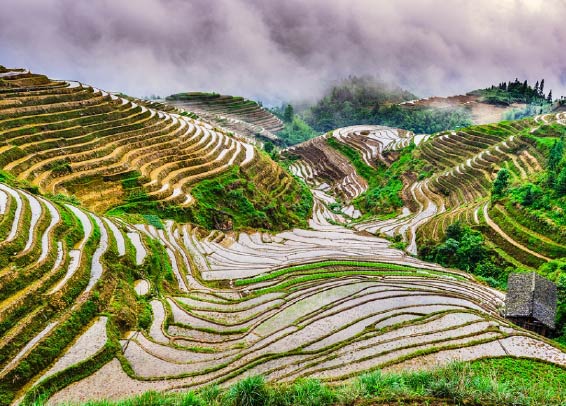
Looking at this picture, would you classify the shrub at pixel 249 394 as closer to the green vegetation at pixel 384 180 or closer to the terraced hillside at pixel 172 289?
the terraced hillside at pixel 172 289

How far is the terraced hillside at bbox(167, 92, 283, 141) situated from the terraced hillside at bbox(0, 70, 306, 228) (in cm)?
4336

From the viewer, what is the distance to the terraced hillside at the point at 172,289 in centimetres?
1008

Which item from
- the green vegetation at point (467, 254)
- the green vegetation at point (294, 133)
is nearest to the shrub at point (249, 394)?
the green vegetation at point (467, 254)

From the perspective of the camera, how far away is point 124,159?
80.6 ft

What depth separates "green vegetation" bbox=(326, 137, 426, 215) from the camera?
3909 centimetres

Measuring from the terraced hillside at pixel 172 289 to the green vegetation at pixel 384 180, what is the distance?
12.1m

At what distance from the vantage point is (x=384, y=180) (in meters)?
47.9

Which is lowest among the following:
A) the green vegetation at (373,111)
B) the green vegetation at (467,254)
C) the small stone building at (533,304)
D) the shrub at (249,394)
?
the shrub at (249,394)

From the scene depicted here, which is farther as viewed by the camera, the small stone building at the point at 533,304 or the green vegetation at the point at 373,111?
the green vegetation at the point at 373,111

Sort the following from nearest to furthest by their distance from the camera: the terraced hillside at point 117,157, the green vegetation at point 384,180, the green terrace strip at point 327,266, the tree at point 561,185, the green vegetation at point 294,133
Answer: the green terrace strip at point 327,266 → the tree at point 561,185 → the terraced hillside at point 117,157 → the green vegetation at point 384,180 → the green vegetation at point 294,133

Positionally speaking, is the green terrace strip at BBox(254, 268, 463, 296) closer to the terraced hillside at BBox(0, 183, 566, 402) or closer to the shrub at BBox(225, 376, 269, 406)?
the terraced hillside at BBox(0, 183, 566, 402)

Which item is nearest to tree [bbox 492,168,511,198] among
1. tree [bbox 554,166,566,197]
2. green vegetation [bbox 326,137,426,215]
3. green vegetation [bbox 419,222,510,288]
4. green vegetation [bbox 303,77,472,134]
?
green vegetation [bbox 419,222,510,288]

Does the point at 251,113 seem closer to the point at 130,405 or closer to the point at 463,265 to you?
the point at 463,265

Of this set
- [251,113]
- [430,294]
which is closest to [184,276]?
[430,294]
